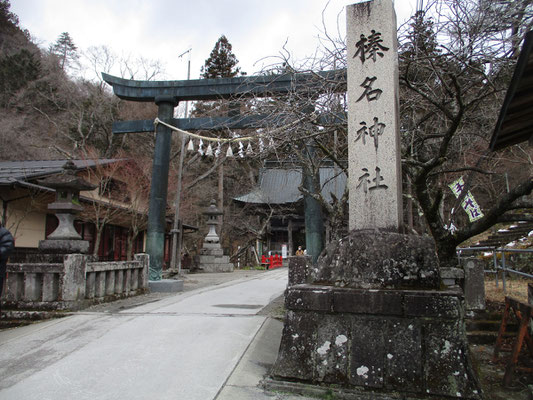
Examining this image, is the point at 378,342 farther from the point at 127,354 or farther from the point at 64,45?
the point at 64,45

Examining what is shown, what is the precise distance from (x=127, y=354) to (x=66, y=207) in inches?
164

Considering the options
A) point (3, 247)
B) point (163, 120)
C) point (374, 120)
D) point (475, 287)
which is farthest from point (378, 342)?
point (163, 120)

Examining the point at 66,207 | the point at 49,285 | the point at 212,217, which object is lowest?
the point at 49,285

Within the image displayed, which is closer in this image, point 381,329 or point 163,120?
point 381,329

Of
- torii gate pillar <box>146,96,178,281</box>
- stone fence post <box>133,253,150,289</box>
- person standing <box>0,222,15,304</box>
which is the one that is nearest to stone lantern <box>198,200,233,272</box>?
torii gate pillar <box>146,96,178,281</box>

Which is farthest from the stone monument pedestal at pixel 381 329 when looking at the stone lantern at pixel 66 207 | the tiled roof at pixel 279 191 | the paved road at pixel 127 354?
the tiled roof at pixel 279 191

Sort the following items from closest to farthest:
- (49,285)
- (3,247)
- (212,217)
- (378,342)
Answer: (378,342) < (3,247) < (49,285) < (212,217)

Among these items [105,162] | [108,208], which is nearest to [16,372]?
[108,208]

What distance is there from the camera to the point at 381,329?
2.89 m

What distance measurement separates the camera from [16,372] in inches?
131

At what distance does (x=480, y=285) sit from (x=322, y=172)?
20946 millimetres

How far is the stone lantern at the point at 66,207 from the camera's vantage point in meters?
6.37

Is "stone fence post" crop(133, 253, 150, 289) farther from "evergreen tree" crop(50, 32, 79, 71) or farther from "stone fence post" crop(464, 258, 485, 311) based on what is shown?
"evergreen tree" crop(50, 32, 79, 71)

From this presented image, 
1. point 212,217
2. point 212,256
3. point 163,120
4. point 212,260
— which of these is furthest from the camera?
point 212,217
